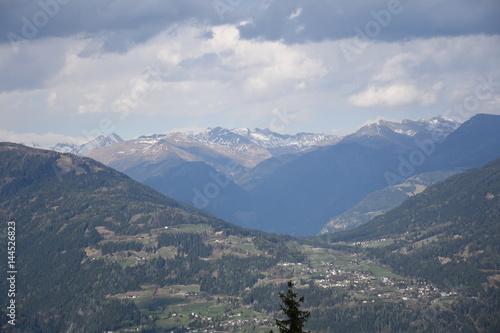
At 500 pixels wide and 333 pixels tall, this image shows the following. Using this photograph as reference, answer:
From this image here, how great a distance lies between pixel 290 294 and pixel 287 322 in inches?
125

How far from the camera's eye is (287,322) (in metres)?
63.0

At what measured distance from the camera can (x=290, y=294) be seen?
6275cm
